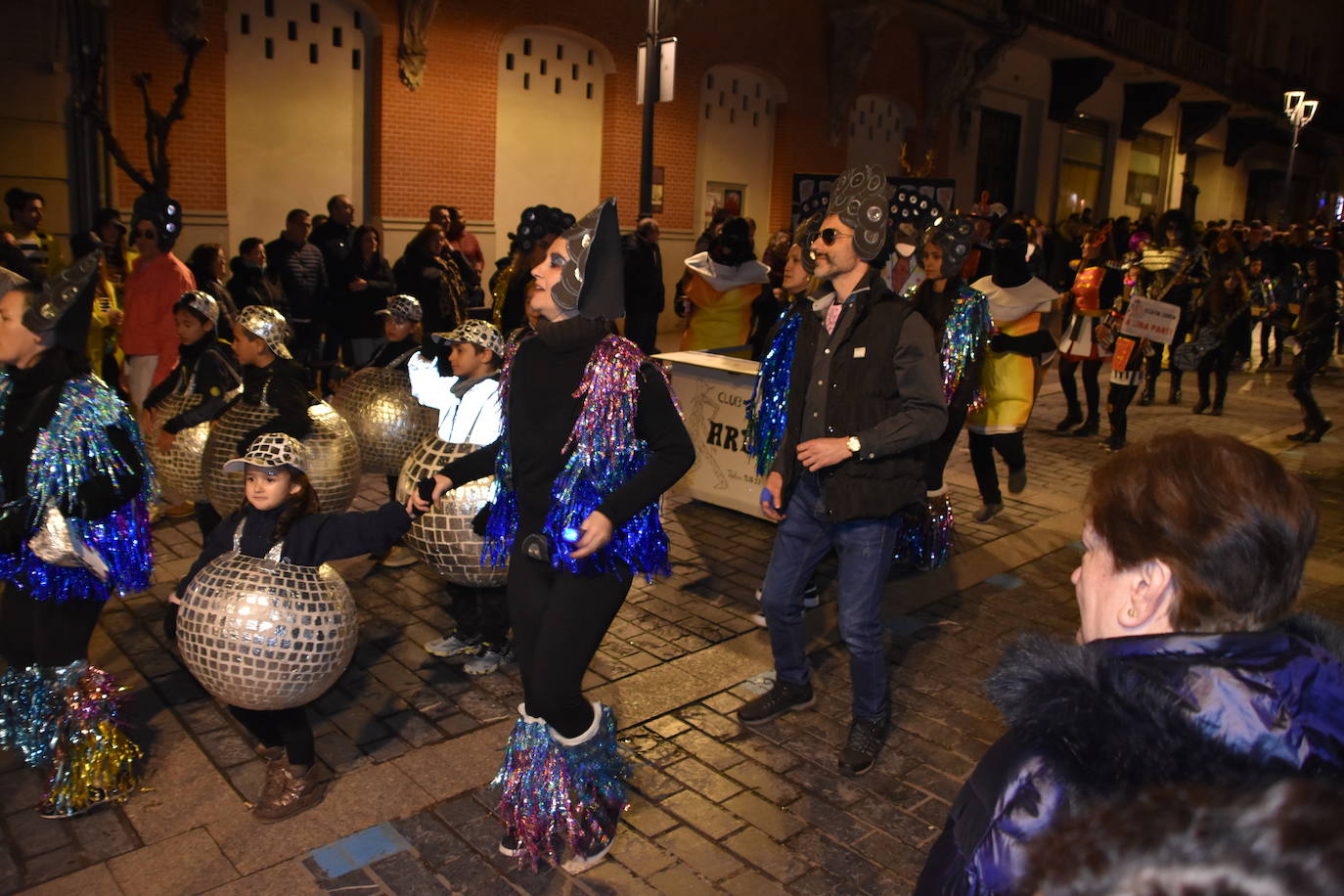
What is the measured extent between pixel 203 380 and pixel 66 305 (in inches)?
80.2

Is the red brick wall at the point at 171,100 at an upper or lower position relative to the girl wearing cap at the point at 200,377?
upper

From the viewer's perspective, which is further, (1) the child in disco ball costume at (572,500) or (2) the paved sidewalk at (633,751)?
(2) the paved sidewalk at (633,751)

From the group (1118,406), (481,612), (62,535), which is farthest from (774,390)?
(1118,406)

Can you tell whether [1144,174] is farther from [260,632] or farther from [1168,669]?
[1168,669]

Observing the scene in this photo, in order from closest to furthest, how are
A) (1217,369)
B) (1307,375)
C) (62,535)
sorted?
(62,535)
(1307,375)
(1217,369)

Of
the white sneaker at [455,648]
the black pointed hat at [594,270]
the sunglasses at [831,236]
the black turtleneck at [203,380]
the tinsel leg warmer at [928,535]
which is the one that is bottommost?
the white sneaker at [455,648]

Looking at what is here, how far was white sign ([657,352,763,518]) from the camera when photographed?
7.36 metres

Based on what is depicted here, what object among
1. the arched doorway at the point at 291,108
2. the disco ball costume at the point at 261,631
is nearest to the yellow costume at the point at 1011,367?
the disco ball costume at the point at 261,631

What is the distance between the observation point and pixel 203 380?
18.4 ft

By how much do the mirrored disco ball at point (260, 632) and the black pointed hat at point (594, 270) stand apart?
134 centimetres

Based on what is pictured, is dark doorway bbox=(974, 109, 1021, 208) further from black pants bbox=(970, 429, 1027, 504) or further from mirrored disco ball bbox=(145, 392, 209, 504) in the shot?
mirrored disco ball bbox=(145, 392, 209, 504)

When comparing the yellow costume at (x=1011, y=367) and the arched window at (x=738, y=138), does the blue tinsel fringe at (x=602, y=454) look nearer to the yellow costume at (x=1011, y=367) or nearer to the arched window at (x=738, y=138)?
the yellow costume at (x=1011, y=367)

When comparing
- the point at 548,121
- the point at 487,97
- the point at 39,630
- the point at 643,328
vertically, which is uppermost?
the point at 487,97

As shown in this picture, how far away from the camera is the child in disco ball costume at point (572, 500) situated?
320 centimetres
